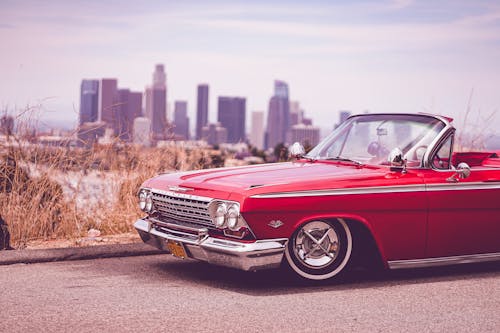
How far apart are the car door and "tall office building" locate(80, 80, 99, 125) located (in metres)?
5.58

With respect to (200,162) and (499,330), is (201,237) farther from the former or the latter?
(200,162)

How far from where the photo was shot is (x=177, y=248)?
294 inches

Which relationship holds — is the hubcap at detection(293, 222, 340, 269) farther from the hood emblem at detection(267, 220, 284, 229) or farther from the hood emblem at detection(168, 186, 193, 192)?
the hood emblem at detection(168, 186, 193, 192)

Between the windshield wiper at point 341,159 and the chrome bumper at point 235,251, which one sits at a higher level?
the windshield wiper at point 341,159

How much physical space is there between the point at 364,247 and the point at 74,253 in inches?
112

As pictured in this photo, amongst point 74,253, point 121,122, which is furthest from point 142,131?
point 74,253

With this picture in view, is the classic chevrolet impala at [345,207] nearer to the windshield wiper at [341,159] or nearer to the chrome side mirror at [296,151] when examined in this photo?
the windshield wiper at [341,159]

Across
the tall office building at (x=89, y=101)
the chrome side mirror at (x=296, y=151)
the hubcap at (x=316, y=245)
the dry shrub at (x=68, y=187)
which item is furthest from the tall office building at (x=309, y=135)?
the hubcap at (x=316, y=245)

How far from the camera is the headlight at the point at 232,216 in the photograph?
7000mm

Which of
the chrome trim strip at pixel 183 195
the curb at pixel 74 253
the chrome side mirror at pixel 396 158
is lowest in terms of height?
the curb at pixel 74 253

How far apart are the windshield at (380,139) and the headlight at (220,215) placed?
5.39 feet

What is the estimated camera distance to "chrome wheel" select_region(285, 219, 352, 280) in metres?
7.26

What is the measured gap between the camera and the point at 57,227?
1013 cm

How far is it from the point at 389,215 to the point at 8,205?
4.54 meters
